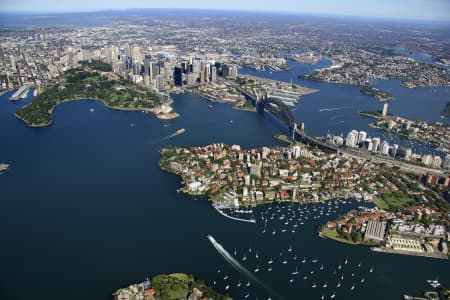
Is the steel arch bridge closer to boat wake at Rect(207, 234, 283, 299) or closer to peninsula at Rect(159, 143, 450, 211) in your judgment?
peninsula at Rect(159, 143, 450, 211)

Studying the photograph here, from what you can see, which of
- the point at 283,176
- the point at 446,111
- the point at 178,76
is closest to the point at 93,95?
the point at 178,76

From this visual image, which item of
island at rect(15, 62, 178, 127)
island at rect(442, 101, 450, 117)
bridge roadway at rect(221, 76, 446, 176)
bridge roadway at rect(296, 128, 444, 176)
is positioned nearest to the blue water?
island at rect(442, 101, 450, 117)

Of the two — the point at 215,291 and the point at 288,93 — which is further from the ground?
the point at 288,93

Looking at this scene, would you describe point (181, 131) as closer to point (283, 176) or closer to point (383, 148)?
point (283, 176)

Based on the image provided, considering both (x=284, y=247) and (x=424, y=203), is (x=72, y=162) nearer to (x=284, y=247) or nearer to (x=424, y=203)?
(x=284, y=247)

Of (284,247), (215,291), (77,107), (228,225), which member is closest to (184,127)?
(77,107)
